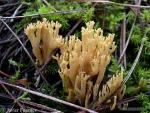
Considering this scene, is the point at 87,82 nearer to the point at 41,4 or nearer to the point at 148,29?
the point at 148,29

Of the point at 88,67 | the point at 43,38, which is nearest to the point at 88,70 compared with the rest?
the point at 88,67

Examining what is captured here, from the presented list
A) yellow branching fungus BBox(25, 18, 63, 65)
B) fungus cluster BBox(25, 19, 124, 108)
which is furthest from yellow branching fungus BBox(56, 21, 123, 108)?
yellow branching fungus BBox(25, 18, 63, 65)

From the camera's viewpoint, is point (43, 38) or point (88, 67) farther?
point (43, 38)

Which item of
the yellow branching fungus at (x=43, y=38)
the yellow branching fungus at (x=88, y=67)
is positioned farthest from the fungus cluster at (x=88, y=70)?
A: the yellow branching fungus at (x=43, y=38)

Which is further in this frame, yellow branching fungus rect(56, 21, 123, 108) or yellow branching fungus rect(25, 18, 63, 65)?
yellow branching fungus rect(25, 18, 63, 65)

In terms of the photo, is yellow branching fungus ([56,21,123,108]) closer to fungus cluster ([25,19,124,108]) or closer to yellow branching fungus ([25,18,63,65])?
fungus cluster ([25,19,124,108])

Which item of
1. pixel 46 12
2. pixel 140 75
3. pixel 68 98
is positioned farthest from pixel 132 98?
pixel 46 12

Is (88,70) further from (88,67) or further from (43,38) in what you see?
(43,38)

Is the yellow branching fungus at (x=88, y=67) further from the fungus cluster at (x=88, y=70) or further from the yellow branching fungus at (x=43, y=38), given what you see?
the yellow branching fungus at (x=43, y=38)
